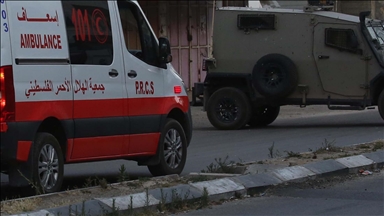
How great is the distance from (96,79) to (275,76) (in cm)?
894

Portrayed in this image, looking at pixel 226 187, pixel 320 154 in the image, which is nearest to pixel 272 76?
pixel 320 154

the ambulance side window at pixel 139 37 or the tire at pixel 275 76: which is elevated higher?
the ambulance side window at pixel 139 37

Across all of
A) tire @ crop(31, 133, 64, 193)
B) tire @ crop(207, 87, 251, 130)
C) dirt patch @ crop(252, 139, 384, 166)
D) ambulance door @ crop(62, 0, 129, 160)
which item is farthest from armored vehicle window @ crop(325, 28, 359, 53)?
tire @ crop(31, 133, 64, 193)

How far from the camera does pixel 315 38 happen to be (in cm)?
1769

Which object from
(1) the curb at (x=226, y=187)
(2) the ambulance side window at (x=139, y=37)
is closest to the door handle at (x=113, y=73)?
(2) the ambulance side window at (x=139, y=37)

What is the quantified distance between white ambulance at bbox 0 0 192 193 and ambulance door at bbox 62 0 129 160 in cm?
1

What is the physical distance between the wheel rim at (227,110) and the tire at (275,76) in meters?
0.71

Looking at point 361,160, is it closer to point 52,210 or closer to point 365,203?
point 365,203

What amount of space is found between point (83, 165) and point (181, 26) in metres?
14.5

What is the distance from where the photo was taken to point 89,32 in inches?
366

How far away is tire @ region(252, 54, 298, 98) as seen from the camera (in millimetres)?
17656

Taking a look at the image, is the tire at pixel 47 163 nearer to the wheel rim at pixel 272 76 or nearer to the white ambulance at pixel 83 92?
the white ambulance at pixel 83 92

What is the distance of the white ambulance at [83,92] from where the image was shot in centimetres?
827

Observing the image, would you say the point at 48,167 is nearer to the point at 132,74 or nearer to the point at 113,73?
the point at 113,73
